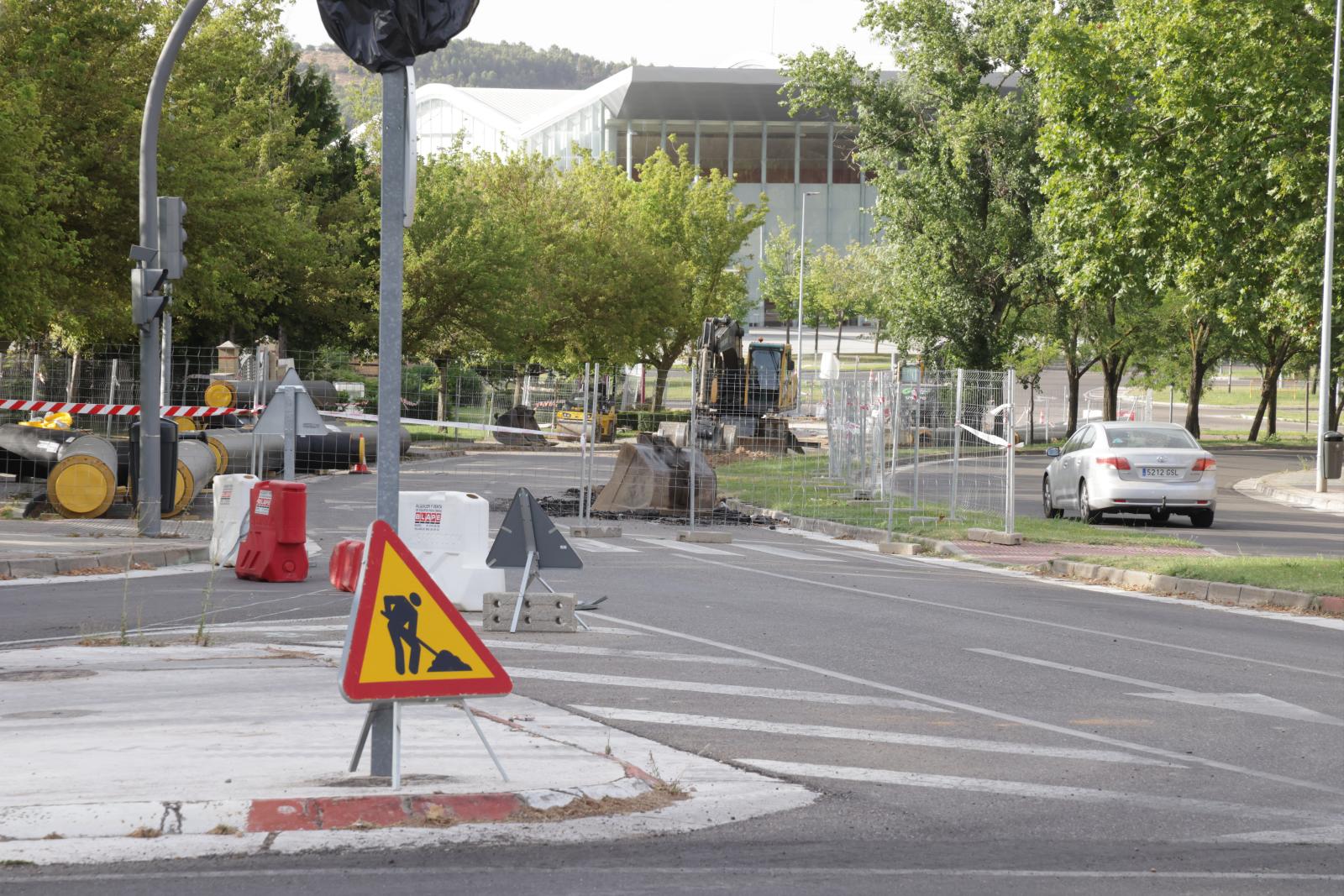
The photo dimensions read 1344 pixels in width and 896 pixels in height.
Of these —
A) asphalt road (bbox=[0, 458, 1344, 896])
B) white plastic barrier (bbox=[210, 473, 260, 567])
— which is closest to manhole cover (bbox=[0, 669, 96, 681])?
asphalt road (bbox=[0, 458, 1344, 896])

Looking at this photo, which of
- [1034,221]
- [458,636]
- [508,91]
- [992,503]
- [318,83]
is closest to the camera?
[458,636]

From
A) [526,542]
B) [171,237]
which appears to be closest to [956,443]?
[171,237]

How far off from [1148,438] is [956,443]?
9.37 feet

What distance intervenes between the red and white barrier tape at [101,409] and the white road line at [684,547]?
6.72 metres

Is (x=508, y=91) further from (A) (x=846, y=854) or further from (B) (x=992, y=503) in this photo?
(A) (x=846, y=854)

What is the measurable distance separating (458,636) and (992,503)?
18162 millimetres

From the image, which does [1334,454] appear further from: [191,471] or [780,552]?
[191,471]

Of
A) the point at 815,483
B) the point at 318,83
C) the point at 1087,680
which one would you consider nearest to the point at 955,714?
the point at 1087,680

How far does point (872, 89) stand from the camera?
171ft

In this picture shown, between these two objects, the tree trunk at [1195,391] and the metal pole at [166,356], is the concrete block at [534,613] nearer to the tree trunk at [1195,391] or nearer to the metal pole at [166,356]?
the metal pole at [166,356]

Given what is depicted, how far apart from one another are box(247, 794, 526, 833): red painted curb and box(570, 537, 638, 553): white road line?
12.4 m

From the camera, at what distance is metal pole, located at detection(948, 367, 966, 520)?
22.7 meters

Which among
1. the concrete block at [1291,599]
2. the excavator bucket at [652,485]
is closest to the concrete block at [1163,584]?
A: the concrete block at [1291,599]

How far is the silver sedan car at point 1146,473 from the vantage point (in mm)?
22875
